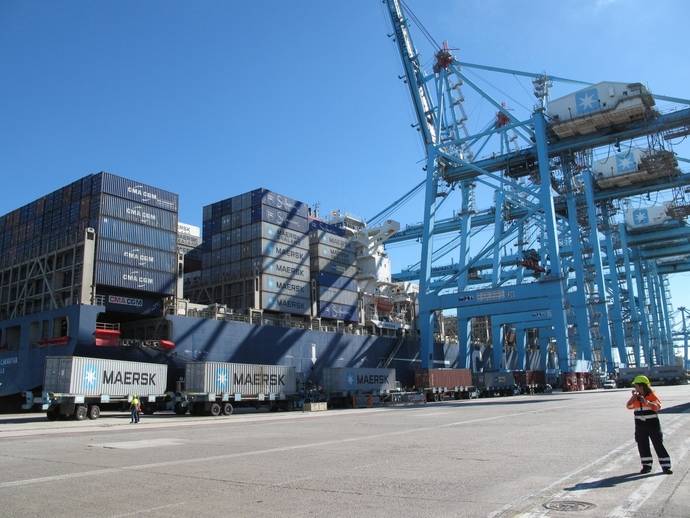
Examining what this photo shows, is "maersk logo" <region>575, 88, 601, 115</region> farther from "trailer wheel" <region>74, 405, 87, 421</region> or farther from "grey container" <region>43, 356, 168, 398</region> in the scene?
"trailer wheel" <region>74, 405, 87, 421</region>

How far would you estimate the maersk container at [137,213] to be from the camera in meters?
34.5

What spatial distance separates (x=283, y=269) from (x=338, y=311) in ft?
24.6

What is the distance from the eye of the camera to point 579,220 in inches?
2442

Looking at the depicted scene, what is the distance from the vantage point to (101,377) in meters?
26.8

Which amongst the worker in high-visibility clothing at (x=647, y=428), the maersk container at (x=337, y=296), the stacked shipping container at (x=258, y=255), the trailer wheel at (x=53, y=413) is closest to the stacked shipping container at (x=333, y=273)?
the maersk container at (x=337, y=296)

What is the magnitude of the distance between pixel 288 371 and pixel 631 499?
96.7 feet

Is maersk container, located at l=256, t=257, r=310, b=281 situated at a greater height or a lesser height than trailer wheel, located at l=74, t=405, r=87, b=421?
greater

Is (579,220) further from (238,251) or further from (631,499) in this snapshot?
(631,499)

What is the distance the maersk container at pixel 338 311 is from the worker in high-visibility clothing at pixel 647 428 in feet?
127

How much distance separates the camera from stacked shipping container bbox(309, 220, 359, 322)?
156 feet

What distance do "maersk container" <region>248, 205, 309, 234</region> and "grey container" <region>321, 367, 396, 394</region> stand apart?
12575 millimetres

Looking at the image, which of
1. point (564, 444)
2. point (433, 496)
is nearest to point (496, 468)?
point (433, 496)

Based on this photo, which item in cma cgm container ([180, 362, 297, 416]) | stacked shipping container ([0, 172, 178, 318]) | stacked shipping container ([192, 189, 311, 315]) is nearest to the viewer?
cma cgm container ([180, 362, 297, 416])

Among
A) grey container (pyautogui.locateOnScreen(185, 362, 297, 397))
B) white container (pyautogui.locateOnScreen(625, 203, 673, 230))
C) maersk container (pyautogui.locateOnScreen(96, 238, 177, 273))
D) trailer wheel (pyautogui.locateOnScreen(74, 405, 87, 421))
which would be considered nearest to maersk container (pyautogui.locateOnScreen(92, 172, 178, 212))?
maersk container (pyautogui.locateOnScreen(96, 238, 177, 273))
